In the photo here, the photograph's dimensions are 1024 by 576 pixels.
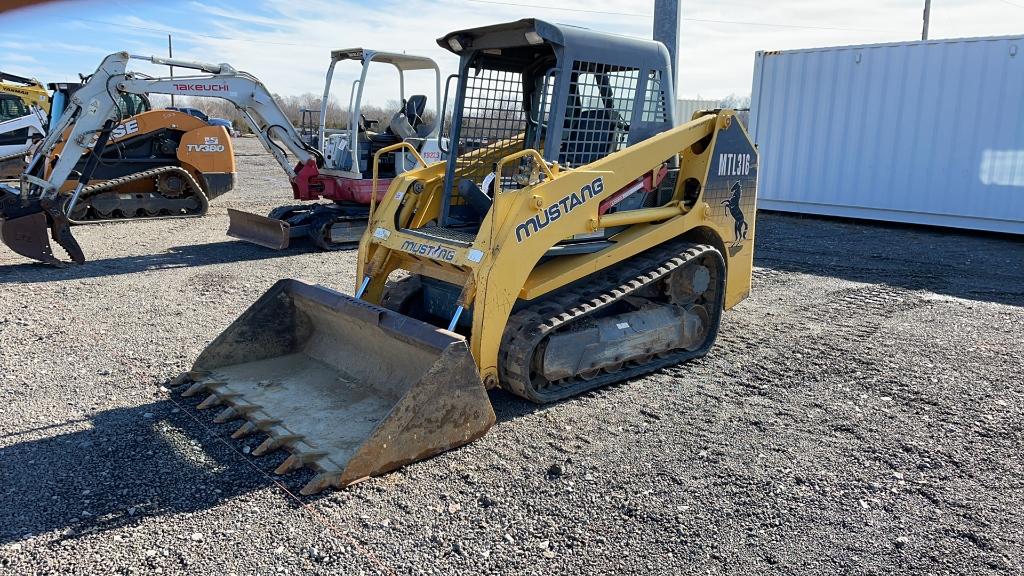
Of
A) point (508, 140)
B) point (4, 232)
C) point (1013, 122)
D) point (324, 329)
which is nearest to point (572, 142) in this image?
point (508, 140)

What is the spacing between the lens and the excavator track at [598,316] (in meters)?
4.72

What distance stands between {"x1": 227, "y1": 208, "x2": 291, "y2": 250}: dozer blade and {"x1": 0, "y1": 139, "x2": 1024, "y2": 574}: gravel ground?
3197 millimetres

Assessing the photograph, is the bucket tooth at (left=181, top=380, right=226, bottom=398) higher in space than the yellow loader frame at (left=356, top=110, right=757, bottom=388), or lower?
lower

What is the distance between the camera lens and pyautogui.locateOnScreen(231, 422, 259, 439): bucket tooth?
14.0ft

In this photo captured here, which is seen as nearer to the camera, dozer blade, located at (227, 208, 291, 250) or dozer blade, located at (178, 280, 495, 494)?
dozer blade, located at (178, 280, 495, 494)

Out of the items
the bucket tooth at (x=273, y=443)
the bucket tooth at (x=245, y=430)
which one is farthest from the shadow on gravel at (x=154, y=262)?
the bucket tooth at (x=273, y=443)

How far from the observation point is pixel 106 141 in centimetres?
1049

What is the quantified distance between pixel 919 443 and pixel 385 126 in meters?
9.13

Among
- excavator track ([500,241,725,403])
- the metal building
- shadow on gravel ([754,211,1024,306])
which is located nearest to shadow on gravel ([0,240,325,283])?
excavator track ([500,241,725,403])

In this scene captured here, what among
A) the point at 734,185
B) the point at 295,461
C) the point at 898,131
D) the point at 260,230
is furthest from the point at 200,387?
the point at 898,131

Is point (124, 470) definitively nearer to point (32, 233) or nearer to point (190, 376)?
point (190, 376)

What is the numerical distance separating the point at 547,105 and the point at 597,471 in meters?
2.72

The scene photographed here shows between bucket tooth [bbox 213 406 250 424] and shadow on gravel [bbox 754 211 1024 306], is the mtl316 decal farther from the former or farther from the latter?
bucket tooth [bbox 213 406 250 424]

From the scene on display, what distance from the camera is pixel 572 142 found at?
5.39 meters
